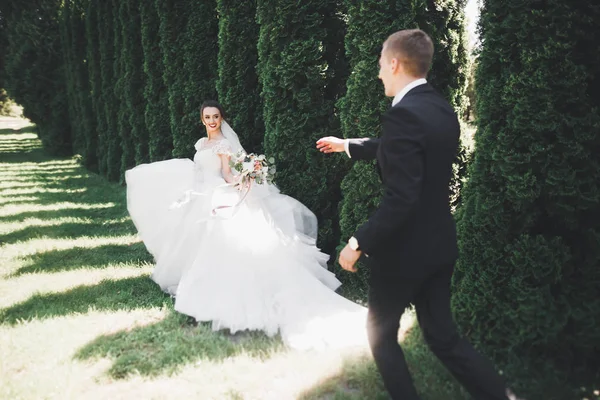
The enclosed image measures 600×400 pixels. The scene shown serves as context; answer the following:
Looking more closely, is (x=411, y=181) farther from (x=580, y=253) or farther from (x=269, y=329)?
(x=269, y=329)

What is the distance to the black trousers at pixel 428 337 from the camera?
8.39 ft

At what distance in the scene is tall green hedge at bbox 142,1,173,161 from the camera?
10.9m

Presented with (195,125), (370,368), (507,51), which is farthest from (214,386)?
(195,125)

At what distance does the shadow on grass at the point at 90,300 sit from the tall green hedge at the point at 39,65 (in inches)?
768

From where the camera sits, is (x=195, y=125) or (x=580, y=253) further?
(x=195, y=125)

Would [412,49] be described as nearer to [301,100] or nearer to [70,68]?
[301,100]

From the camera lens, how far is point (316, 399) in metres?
3.21

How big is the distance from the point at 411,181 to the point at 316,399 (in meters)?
1.86

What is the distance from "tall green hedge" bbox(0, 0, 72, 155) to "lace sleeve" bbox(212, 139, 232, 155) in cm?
1964

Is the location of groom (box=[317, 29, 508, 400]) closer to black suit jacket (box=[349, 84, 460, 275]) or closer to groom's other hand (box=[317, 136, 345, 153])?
black suit jacket (box=[349, 84, 460, 275])

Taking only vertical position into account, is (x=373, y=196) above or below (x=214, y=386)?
above

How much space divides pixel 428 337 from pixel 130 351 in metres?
2.74

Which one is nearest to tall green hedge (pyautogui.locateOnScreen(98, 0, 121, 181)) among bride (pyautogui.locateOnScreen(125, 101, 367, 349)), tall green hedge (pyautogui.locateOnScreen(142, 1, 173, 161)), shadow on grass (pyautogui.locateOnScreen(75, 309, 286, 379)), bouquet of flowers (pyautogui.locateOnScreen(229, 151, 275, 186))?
tall green hedge (pyautogui.locateOnScreen(142, 1, 173, 161))

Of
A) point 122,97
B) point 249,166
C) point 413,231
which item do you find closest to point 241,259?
point 249,166
